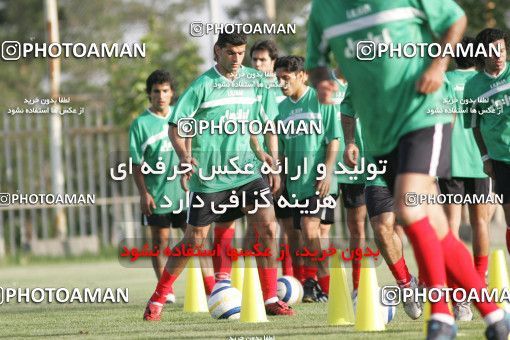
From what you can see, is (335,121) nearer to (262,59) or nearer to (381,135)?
(262,59)

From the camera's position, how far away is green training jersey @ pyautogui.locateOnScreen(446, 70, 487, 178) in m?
10.2

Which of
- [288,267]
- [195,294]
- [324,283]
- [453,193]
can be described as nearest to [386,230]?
[453,193]

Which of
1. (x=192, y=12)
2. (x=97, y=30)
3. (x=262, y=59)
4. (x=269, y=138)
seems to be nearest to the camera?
(x=269, y=138)

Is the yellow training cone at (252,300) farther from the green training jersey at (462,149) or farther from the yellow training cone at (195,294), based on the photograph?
the green training jersey at (462,149)

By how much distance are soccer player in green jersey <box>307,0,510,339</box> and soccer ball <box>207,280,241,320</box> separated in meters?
2.96

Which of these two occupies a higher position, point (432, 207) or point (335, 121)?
point (335, 121)

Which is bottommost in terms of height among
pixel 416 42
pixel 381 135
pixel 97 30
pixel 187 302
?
pixel 187 302

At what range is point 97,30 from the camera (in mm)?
35125

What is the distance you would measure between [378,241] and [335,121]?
2.40 m

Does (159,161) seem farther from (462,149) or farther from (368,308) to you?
(368,308)

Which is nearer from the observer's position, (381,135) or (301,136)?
(381,135)

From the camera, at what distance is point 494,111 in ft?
31.6

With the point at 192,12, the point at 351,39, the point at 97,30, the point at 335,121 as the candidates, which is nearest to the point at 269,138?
the point at 335,121

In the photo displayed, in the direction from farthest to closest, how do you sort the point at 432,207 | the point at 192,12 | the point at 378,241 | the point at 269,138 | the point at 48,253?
the point at 192,12, the point at 48,253, the point at 269,138, the point at 378,241, the point at 432,207
